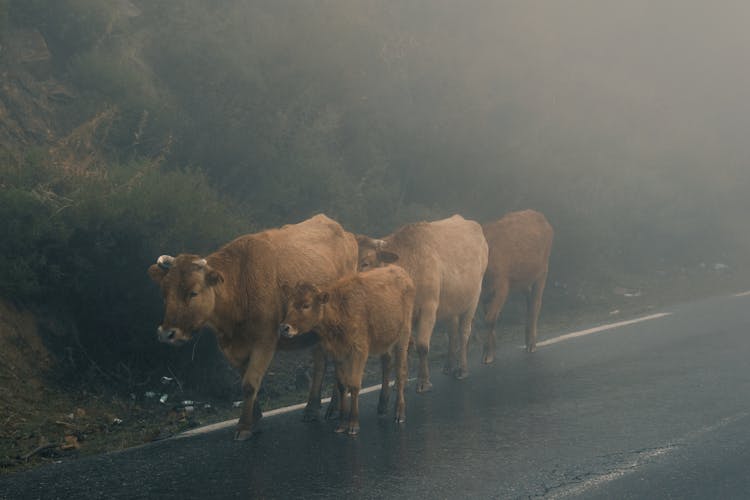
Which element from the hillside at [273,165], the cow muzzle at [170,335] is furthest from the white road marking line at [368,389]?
the cow muzzle at [170,335]

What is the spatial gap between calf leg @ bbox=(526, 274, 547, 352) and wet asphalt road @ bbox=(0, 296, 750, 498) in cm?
225

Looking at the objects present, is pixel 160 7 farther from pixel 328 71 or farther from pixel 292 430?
Answer: pixel 292 430

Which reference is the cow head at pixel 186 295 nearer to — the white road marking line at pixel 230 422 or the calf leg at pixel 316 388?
the white road marking line at pixel 230 422

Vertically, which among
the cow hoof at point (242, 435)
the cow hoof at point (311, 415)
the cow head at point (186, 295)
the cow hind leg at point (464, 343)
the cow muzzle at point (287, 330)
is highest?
the cow head at point (186, 295)

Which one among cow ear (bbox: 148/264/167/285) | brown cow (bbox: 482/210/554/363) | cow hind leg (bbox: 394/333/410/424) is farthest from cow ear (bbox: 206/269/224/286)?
brown cow (bbox: 482/210/554/363)

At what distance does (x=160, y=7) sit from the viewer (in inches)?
773

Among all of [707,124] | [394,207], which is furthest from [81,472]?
[707,124]

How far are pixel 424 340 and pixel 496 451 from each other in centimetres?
318

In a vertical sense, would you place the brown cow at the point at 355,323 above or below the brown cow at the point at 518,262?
above

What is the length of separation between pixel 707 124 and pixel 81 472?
32853 millimetres

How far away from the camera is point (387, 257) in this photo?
973 cm

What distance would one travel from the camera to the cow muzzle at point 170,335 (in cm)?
730

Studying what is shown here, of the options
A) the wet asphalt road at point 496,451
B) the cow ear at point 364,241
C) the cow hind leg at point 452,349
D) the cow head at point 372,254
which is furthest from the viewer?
the cow hind leg at point 452,349

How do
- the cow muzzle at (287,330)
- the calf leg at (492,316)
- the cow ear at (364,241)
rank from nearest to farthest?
the cow muzzle at (287,330) < the cow ear at (364,241) < the calf leg at (492,316)
